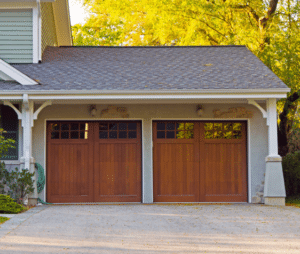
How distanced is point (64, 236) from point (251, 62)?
822 cm

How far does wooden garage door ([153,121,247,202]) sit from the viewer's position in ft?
40.7

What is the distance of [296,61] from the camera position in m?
15.4

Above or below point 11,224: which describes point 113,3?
above

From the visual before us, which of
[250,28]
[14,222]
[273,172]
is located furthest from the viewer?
[250,28]

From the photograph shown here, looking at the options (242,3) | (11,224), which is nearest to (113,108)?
(11,224)

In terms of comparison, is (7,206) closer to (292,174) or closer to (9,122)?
(9,122)

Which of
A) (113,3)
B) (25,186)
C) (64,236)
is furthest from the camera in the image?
(113,3)

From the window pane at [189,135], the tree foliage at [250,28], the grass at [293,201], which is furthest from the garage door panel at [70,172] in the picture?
the tree foliage at [250,28]

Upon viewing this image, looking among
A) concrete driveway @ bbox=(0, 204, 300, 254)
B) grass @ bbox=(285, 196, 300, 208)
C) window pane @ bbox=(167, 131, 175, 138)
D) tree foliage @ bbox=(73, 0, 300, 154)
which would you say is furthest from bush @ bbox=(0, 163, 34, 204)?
tree foliage @ bbox=(73, 0, 300, 154)

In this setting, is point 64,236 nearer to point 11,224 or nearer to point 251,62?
point 11,224

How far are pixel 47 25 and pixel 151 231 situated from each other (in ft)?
31.2

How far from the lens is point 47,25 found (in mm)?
15055

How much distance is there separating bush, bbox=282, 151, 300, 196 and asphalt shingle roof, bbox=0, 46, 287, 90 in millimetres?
2970

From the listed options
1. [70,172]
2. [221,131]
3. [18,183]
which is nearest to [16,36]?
[70,172]
